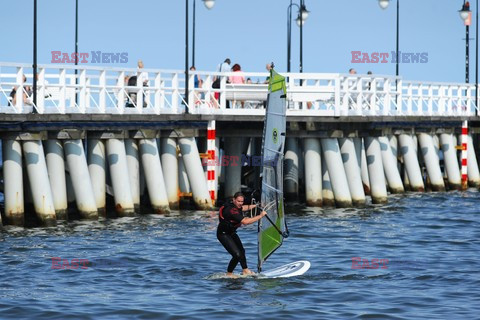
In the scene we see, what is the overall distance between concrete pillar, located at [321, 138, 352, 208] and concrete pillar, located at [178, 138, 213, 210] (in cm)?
340

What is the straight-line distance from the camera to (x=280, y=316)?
17.9m

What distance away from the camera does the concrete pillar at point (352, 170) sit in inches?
1309

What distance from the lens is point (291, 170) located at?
117ft

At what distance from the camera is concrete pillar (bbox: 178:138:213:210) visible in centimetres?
3128

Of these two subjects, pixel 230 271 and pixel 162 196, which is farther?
pixel 162 196

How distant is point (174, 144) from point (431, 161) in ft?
39.3

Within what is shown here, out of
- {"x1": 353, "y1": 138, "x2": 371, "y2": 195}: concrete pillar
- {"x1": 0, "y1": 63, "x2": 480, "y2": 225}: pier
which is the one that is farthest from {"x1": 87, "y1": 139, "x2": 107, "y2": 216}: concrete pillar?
{"x1": 353, "y1": 138, "x2": 371, "y2": 195}: concrete pillar

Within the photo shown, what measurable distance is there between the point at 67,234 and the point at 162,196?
15.1ft

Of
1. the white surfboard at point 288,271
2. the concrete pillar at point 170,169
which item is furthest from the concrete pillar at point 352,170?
the white surfboard at point 288,271

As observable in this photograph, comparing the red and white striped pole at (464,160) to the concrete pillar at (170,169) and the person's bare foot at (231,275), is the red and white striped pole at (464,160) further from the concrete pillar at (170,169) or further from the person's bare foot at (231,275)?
the person's bare foot at (231,275)

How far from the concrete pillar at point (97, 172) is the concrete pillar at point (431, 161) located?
1437 centimetres

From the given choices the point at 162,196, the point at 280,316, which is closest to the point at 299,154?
the point at 162,196

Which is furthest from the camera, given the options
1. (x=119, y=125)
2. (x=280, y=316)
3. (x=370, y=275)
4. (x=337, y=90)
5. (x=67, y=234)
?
(x=337, y=90)

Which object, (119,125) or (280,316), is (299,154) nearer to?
(119,125)
